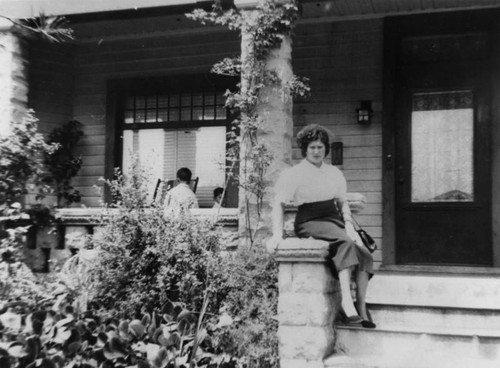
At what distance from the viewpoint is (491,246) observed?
6.95 m

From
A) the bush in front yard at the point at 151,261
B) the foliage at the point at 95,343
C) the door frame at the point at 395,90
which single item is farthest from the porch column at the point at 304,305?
the door frame at the point at 395,90

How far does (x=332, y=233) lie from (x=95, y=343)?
→ 6.28 feet

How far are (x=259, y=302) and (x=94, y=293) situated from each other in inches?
57.6

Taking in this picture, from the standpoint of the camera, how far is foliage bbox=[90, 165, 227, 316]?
495 cm

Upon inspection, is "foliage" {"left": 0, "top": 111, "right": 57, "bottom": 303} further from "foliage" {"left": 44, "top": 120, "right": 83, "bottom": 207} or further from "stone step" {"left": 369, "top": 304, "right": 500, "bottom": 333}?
"stone step" {"left": 369, "top": 304, "right": 500, "bottom": 333}

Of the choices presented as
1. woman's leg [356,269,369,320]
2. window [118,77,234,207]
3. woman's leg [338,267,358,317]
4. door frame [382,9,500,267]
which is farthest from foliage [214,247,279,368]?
window [118,77,234,207]

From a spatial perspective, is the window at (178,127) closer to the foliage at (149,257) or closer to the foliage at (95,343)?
the foliage at (149,257)

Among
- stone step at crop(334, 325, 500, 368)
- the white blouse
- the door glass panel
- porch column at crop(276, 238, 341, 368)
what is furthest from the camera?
the door glass panel

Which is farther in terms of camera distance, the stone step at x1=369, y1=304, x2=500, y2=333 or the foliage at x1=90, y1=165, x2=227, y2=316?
the foliage at x1=90, y1=165, x2=227, y2=316

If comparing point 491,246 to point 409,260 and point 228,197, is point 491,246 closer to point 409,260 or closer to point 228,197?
point 409,260

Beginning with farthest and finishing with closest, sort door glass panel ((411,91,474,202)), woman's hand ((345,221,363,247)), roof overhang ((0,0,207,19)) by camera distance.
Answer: door glass panel ((411,91,474,202)) → roof overhang ((0,0,207,19)) → woman's hand ((345,221,363,247))

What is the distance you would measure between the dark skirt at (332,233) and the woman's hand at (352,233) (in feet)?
0.13

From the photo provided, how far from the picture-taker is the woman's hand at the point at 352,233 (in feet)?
15.2

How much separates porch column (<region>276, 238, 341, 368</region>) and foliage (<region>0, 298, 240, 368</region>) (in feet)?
1.43
